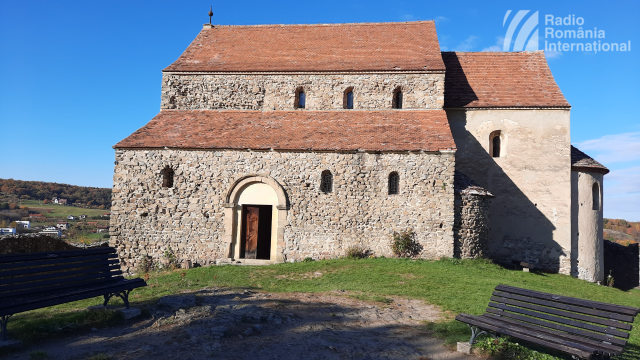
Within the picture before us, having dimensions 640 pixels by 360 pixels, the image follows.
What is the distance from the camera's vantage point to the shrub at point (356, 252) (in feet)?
46.4

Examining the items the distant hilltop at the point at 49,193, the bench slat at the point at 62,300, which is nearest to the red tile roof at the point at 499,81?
the bench slat at the point at 62,300

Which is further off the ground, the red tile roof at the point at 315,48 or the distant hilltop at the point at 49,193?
the red tile roof at the point at 315,48

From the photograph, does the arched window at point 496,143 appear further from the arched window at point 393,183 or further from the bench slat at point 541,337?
the bench slat at point 541,337

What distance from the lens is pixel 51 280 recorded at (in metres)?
6.52

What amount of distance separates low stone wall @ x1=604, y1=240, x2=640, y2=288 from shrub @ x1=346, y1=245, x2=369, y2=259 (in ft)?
42.0

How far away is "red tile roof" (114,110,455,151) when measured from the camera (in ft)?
48.4

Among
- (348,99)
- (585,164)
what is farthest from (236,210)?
(585,164)

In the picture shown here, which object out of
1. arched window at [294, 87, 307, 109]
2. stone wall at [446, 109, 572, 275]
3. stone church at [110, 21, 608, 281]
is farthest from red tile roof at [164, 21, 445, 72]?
stone wall at [446, 109, 572, 275]

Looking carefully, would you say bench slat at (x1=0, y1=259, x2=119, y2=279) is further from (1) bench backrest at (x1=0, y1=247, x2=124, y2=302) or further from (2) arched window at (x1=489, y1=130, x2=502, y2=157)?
(2) arched window at (x1=489, y1=130, x2=502, y2=157)

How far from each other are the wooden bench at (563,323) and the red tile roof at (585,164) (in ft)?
44.6

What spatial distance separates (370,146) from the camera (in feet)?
47.9

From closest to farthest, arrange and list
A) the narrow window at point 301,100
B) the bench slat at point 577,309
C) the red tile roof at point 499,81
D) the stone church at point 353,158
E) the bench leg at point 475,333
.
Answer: the bench slat at point 577,309 → the bench leg at point 475,333 → the stone church at point 353,158 → the red tile roof at point 499,81 → the narrow window at point 301,100

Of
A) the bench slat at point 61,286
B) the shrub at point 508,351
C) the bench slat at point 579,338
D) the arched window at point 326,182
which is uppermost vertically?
the arched window at point 326,182

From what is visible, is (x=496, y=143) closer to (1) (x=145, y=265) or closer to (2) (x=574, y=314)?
(2) (x=574, y=314)
